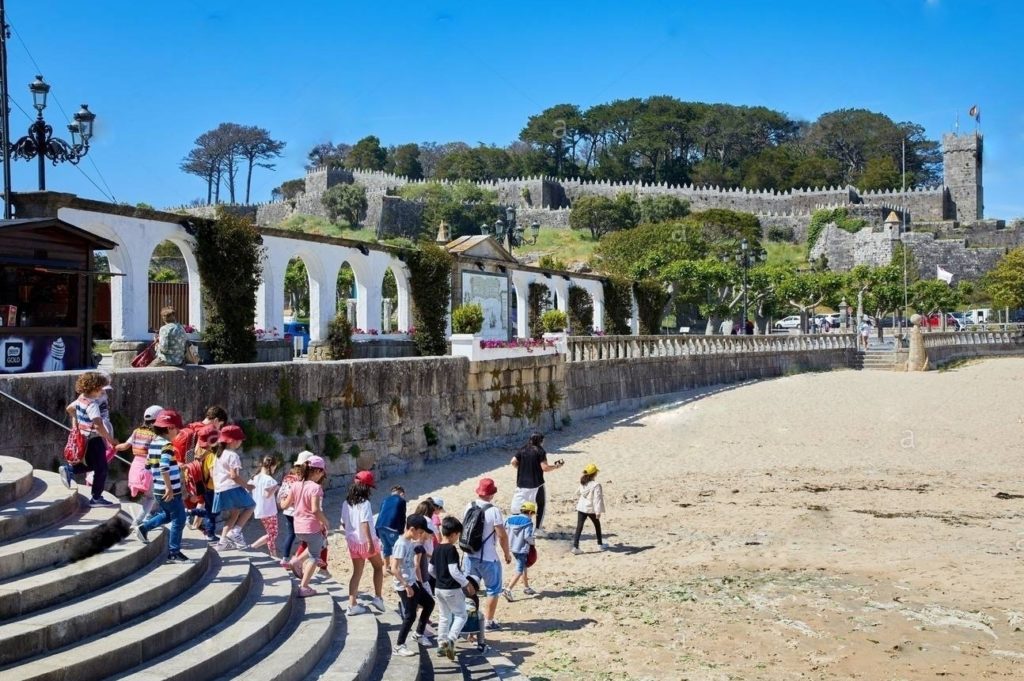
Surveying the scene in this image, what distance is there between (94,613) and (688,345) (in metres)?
27.0

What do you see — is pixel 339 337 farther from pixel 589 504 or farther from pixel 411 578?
pixel 411 578

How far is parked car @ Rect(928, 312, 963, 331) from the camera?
6075cm

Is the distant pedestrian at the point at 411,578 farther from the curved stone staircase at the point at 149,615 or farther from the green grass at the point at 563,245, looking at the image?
the green grass at the point at 563,245

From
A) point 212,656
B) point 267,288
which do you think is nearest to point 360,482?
point 212,656

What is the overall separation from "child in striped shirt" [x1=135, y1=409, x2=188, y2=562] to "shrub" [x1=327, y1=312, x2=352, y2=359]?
36.5ft

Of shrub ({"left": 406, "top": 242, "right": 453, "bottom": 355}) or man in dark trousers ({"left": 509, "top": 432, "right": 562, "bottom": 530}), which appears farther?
shrub ({"left": 406, "top": 242, "right": 453, "bottom": 355})

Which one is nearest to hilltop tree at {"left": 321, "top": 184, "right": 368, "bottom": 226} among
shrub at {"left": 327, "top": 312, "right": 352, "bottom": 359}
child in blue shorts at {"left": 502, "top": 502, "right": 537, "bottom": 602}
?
shrub at {"left": 327, "top": 312, "right": 352, "bottom": 359}

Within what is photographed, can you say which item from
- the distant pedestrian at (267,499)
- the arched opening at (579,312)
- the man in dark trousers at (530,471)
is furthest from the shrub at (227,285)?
the arched opening at (579,312)

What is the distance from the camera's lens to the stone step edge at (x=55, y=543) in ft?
18.9

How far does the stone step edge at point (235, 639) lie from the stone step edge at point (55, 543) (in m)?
0.95

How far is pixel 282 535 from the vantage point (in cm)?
1202

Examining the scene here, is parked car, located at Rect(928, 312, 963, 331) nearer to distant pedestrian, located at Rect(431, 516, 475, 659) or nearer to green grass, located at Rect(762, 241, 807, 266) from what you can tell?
green grass, located at Rect(762, 241, 807, 266)

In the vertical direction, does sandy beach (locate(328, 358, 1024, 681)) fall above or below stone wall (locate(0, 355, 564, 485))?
below

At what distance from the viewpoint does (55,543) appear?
20.0 ft
